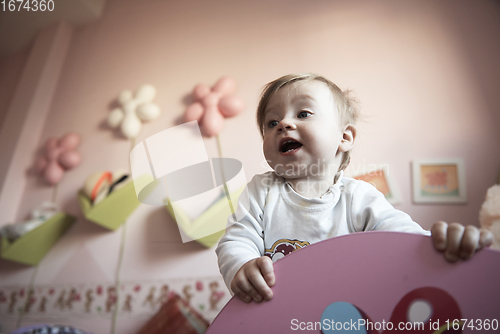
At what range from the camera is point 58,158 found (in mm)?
1690

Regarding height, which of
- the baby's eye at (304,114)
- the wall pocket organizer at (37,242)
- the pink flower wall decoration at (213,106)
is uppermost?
the pink flower wall decoration at (213,106)

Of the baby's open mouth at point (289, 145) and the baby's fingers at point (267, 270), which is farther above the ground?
the baby's open mouth at point (289, 145)

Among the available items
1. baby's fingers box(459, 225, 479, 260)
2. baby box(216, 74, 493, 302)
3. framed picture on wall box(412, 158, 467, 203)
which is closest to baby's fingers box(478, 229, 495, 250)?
baby's fingers box(459, 225, 479, 260)

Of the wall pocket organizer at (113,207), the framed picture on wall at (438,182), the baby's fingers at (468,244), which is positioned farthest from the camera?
the wall pocket organizer at (113,207)

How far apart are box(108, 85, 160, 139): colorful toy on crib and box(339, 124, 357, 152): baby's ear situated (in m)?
1.20

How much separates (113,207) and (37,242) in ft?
1.63

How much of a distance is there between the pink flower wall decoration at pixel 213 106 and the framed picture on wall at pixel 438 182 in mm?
629

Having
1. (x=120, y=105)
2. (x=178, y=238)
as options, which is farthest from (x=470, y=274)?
(x=120, y=105)

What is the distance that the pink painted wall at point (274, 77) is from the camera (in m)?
0.87

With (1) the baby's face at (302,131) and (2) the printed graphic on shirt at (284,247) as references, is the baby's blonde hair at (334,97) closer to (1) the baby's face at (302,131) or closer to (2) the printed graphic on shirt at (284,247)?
(1) the baby's face at (302,131)

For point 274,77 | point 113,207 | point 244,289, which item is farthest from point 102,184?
point 244,289

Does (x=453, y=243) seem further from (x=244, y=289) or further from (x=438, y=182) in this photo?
(x=438, y=182)

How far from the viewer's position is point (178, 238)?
138 centimetres

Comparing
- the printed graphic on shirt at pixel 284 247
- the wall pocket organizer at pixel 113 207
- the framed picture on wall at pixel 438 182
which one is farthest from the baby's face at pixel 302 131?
the wall pocket organizer at pixel 113 207
